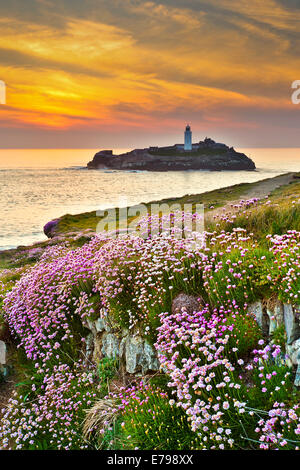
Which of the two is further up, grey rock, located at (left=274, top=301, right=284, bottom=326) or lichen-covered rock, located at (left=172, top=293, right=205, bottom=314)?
grey rock, located at (left=274, top=301, right=284, bottom=326)

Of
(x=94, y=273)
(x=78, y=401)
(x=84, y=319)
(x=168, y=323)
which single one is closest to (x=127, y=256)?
(x=94, y=273)

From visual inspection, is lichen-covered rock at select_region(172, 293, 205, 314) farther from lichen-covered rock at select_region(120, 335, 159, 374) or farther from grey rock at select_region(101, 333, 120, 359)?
grey rock at select_region(101, 333, 120, 359)

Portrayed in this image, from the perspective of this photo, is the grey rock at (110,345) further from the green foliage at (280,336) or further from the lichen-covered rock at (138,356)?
the green foliage at (280,336)

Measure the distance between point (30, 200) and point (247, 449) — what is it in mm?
85340

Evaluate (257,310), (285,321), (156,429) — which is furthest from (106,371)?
(285,321)

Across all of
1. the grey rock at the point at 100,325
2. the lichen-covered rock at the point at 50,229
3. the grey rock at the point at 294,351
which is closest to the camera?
the grey rock at the point at 294,351

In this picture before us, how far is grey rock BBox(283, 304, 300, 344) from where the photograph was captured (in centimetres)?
489

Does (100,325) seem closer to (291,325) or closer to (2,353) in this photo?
(2,353)

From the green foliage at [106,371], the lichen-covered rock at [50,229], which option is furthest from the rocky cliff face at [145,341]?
the lichen-covered rock at [50,229]

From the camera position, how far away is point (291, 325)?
4953mm

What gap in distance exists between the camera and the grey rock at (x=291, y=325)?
489 centimetres

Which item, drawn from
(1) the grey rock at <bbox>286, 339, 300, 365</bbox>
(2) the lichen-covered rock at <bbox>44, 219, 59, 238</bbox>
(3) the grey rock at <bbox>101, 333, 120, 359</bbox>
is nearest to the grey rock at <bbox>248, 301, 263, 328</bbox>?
(1) the grey rock at <bbox>286, 339, 300, 365</bbox>

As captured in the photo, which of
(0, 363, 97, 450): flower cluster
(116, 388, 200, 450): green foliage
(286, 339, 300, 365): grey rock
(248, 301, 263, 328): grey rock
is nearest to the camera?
(116, 388, 200, 450): green foliage

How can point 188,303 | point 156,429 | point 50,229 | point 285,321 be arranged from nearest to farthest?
point 156,429 < point 285,321 < point 188,303 < point 50,229
